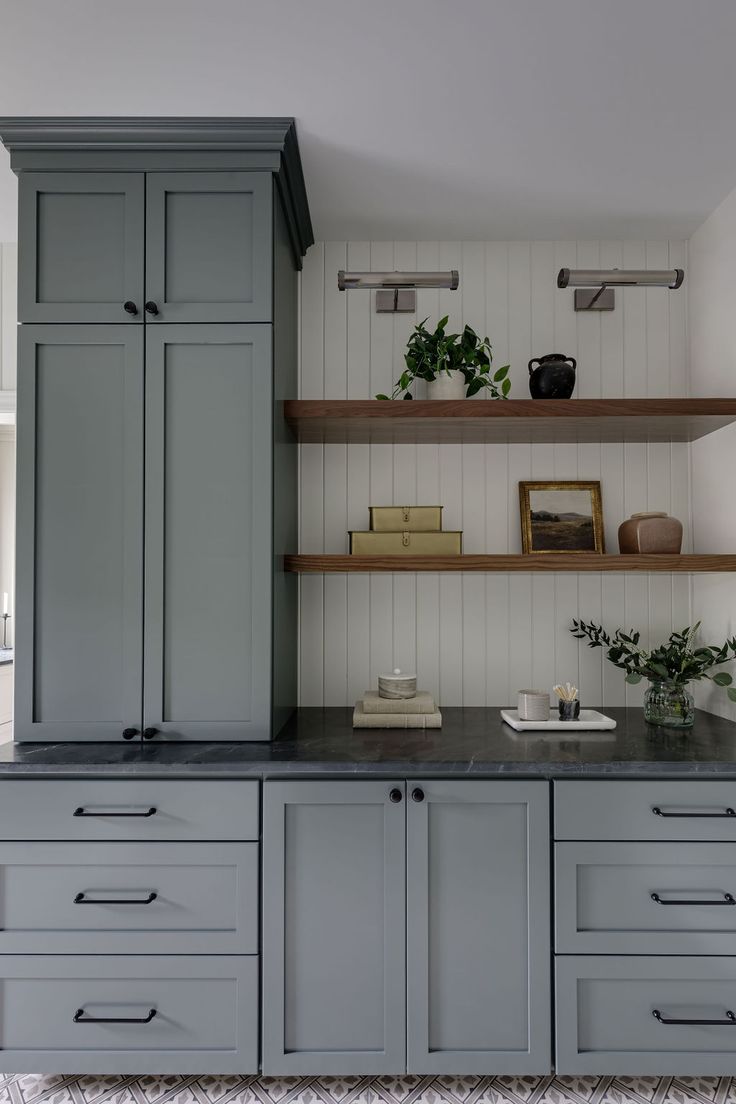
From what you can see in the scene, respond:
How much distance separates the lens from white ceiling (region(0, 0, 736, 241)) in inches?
60.7

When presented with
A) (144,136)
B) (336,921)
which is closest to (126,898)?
(336,921)

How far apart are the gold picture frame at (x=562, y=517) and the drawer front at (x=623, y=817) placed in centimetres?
92

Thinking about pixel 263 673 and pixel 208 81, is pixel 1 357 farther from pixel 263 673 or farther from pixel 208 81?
pixel 263 673

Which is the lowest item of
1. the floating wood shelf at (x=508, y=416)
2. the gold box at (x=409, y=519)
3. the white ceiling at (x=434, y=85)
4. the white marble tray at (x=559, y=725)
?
the white marble tray at (x=559, y=725)

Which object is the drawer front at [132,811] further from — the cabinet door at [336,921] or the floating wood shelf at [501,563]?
the floating wood shelf at [501,563]

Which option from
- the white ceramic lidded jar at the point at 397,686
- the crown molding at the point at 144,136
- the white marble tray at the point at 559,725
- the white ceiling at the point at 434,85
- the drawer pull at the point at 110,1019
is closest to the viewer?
the white ceiling at the point at 434,85

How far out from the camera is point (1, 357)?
2.56m

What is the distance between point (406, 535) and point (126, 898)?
133 centimetres

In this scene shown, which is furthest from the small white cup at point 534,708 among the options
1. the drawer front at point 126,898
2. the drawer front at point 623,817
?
the drawer front at point 126,898

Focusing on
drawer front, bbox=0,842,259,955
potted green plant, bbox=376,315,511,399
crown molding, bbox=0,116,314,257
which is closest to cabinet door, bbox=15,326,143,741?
drawer front, bbox=0,842,259,955

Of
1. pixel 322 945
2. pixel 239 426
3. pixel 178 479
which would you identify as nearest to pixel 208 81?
pixel 239 426

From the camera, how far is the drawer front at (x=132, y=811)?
1.75 meters

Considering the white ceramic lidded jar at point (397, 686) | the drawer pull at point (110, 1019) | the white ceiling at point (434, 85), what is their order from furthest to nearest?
1. the white ceramic lidded jar at point (397, 686)
2. the drawer pull at point (110, 1019)
3. the white ceiling at point (434, 85)

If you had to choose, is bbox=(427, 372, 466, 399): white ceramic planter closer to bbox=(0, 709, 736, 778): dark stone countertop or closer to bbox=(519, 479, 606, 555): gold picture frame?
bbox=(519, 479, 606, 555): gold picture frame
